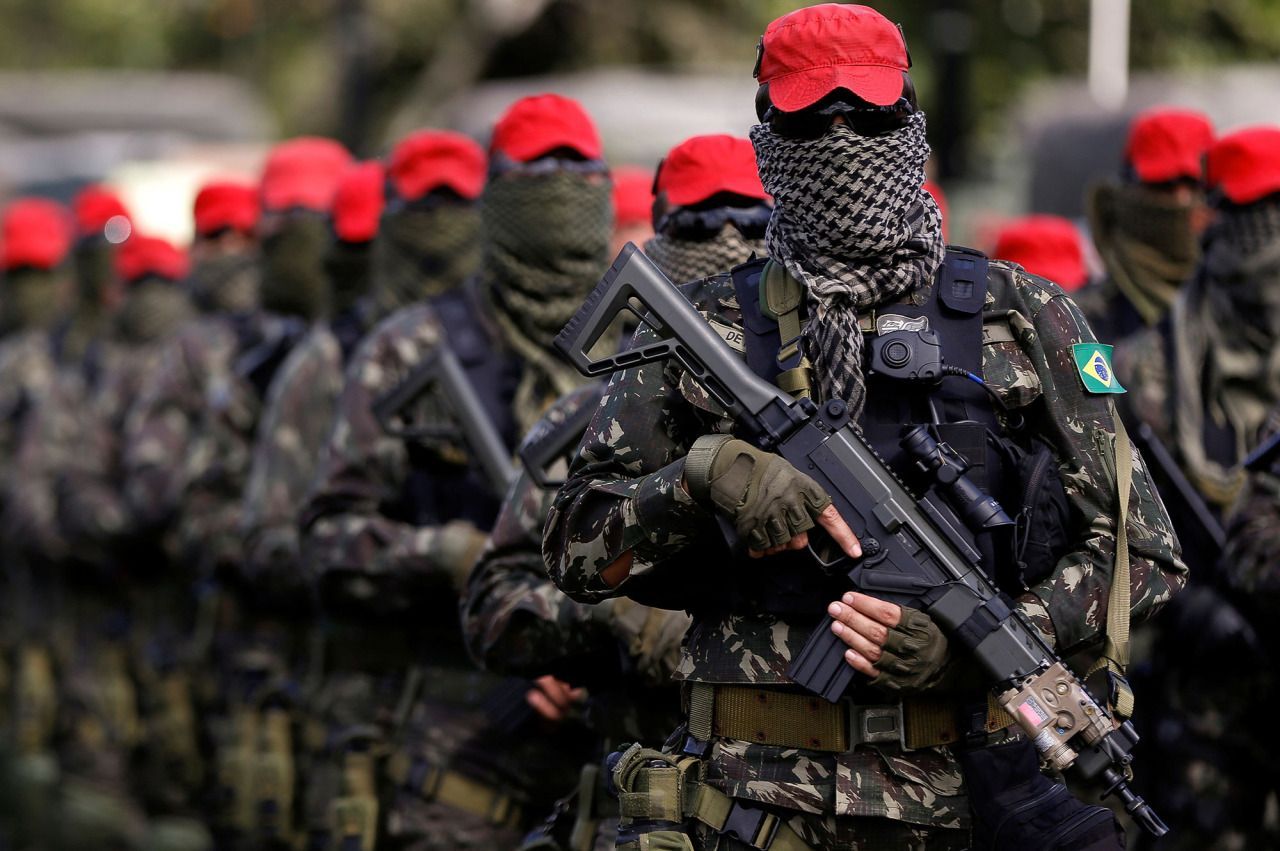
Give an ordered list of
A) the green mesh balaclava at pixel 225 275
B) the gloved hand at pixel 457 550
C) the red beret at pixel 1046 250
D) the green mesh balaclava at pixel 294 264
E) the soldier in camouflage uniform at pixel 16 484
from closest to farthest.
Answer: the gloved hand at pixel 457 550 → the red beret at pixel 1046 250 → the green mesh balaclava at pixel 294 264 → the green mesh balaclava at pixel 225 275 → the soldier in camouflage uniform at pixel 16 484

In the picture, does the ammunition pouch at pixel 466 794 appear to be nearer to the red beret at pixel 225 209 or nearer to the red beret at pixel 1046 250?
the red beret at pixel 1046 250

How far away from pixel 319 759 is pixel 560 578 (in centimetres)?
345

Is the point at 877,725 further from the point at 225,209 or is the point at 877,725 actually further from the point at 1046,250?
the point at 225,209

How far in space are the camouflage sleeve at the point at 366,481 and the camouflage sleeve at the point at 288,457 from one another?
1076 mm

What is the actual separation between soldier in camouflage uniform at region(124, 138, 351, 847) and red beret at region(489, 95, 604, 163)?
2.50 m

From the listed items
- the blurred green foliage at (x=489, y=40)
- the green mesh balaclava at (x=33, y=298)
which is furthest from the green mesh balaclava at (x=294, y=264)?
the blurred green foliage at (x=489, y=40)

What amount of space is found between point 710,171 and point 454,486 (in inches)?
54.8

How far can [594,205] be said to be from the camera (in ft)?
20.5

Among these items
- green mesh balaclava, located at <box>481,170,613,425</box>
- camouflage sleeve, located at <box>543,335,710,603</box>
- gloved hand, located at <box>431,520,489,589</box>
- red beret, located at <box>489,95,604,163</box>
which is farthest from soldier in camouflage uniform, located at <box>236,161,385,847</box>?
camouflage sleeve, located at <box>543,335,710,603</box>

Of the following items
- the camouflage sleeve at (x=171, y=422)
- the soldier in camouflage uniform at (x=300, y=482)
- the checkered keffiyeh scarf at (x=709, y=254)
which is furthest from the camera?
the camouflage sleeve at (x=171, y=422)

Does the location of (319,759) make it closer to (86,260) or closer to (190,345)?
(190,345)

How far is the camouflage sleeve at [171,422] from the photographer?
9508 mm

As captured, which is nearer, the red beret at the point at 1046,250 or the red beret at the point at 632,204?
the red beret at the point at 632,204

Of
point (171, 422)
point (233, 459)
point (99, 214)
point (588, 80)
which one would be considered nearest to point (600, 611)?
point (233, 459)
